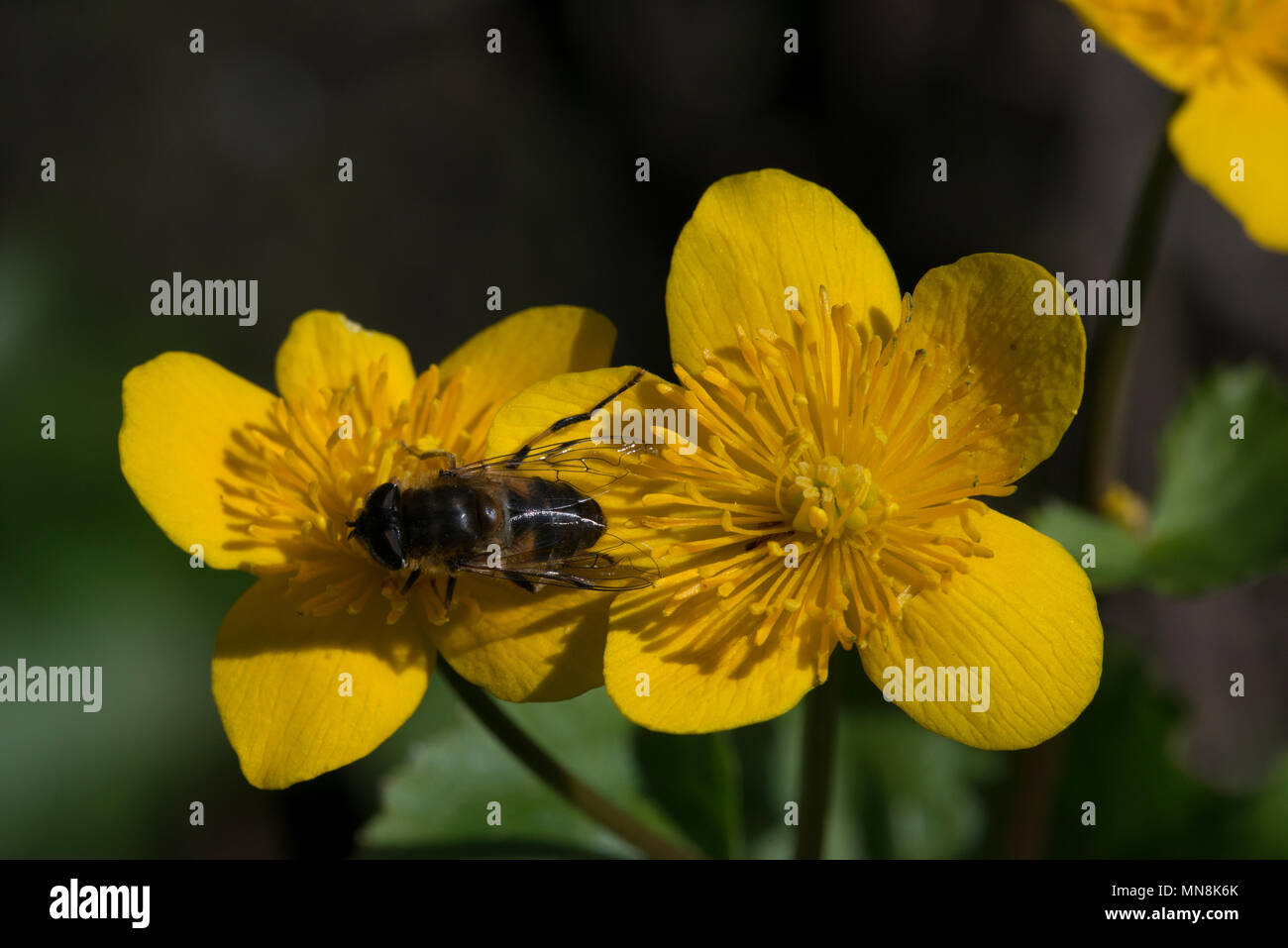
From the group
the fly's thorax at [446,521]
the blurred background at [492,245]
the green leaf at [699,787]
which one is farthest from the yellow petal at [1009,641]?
the blurred background at [492,245]

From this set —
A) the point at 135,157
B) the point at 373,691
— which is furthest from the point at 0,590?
the point at 373,691

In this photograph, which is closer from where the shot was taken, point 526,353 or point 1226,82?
point 526,353

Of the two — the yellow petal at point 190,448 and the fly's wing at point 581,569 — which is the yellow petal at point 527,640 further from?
the yellow petal at point 190,448

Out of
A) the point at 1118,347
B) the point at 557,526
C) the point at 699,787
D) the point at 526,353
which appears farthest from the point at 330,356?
the point at 1118,347

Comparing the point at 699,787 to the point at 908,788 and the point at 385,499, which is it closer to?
the point at 908,788

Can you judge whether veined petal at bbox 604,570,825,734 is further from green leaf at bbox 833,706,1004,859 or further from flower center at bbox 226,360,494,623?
green leaf at bbox 833,706,1004,859

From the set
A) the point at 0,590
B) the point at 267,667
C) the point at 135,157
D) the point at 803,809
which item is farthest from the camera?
the point at 135,157
